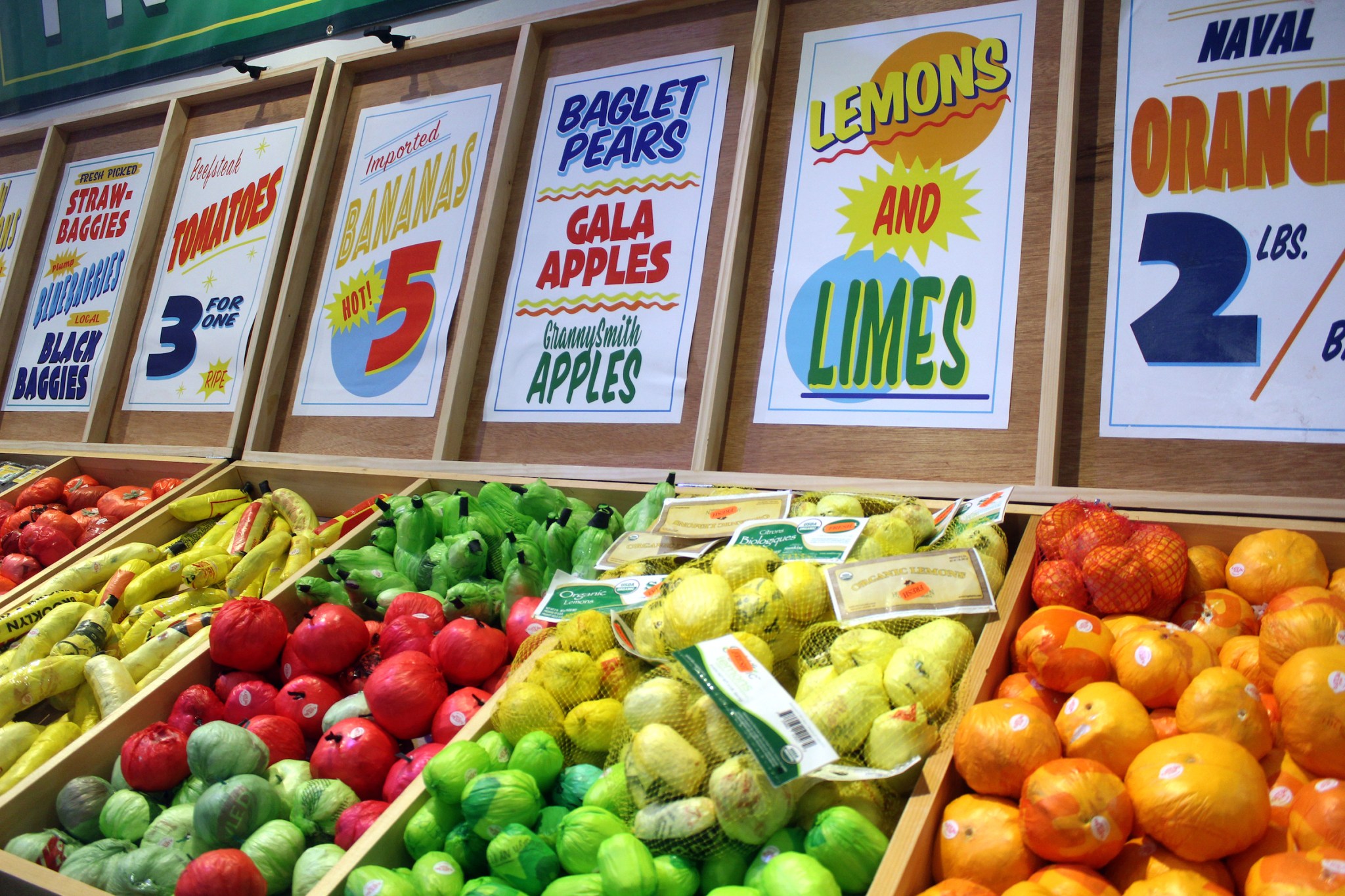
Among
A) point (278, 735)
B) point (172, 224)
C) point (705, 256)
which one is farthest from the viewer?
point (172, 224)

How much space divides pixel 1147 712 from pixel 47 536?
356cm

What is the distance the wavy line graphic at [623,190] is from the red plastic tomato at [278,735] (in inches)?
80.0

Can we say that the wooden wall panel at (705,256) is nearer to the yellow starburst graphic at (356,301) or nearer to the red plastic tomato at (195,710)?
the yellow starburst graphic at (356,301)

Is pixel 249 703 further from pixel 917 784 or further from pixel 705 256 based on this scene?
pixel 705 256

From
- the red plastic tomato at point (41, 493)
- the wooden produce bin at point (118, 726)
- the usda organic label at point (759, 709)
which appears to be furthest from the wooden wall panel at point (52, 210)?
the usda organic label at point (759, 709)

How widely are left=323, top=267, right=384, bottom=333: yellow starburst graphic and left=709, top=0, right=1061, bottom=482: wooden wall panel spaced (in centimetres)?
160

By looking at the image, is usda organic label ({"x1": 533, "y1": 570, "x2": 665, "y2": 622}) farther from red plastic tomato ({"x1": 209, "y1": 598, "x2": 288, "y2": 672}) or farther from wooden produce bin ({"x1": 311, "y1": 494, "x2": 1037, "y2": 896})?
red plastic tomato ({"x1": 209, "y1": 598, "x2": 288, "y2": 672})

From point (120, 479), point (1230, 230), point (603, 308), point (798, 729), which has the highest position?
point (1230, 230)

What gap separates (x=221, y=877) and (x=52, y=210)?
15.3 feet

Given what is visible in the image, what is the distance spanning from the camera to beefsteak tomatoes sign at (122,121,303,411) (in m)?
3.99

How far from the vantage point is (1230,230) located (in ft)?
7.54

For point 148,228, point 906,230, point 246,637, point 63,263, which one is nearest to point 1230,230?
point 906,230

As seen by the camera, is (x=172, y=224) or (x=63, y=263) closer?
(x=172, y=224)

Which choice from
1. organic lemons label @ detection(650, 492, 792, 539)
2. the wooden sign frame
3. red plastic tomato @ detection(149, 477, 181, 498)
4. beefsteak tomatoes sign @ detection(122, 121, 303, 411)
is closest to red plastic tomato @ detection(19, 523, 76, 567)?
red plastic tomato @ detection(149, 477, 181, 498)
